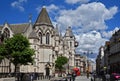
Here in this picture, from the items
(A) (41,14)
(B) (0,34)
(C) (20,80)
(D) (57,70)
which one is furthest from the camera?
(D) (57,70)

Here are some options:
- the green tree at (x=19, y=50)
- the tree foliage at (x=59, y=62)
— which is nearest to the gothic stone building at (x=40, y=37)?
the tree foliage at (x=59, y=62)

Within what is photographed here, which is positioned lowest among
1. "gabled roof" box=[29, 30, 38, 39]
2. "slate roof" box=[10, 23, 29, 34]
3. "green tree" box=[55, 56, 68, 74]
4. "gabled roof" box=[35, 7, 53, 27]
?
"green tree" box=[55, 56, 68, 74]

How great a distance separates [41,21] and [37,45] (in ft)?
52.4

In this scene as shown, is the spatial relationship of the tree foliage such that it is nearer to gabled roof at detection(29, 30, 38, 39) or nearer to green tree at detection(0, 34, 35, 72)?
gabled roof at detection(29, 30, 38, 39)

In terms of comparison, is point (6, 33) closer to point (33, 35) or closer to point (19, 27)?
point (19, 27)

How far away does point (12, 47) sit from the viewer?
79.3m

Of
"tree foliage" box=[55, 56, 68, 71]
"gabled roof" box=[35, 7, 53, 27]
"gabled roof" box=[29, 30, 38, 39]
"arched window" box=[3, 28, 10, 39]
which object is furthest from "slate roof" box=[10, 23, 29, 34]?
"tree foliage" box=[55, 56, 68, 71]

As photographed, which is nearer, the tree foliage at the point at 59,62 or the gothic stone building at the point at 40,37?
the gothic stone building at the point at 40,37

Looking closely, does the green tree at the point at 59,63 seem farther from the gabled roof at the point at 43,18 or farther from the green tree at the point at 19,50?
the green tree at the point at 19,50

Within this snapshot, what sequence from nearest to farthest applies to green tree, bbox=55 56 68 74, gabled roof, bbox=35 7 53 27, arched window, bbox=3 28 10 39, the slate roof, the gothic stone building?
1. arched window, bbox=3 28 10 39
2. the gothic stone building
3. the slate roof
4. gabled roof, bbox=35 7 53 27
5. green tree, bbox=55 56 68 74

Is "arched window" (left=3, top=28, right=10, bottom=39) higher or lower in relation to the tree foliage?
higher

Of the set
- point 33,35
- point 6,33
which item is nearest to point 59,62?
point 33,35

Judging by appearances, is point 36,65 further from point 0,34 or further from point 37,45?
point 0,34

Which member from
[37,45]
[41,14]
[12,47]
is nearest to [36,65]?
[37,45]
